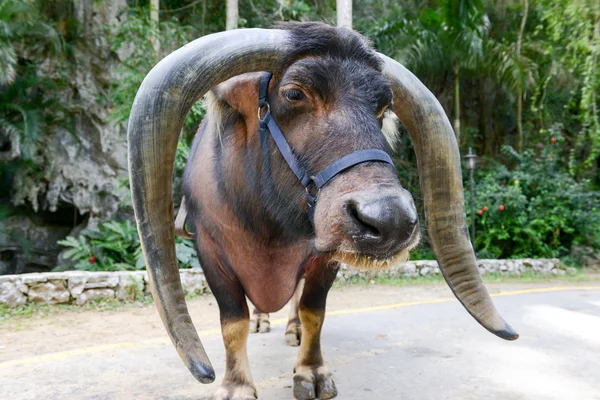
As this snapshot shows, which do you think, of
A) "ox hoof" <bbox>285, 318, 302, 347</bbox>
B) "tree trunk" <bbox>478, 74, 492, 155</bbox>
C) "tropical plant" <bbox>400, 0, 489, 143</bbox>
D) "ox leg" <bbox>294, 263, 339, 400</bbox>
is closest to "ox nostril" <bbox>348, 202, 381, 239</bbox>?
"ox leg" <bbox>294, 263, 339, 400</bbox>

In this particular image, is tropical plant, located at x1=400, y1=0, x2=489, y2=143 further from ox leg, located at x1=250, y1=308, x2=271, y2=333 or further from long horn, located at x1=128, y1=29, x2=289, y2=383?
long horn, located at x1=128, y1=29, x2=289, y2=383

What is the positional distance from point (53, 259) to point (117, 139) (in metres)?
3.89

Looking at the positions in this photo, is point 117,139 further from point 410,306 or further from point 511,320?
point 511,320

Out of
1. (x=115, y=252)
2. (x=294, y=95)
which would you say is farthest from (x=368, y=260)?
(x=115, y=252)

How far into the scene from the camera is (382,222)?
1704mm

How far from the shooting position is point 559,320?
5.16 metres

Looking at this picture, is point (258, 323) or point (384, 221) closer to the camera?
point (384, 221)

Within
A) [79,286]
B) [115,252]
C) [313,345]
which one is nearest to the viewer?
[313,345]

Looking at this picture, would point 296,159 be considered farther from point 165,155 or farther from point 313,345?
point 313,345

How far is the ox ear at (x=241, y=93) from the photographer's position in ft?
8.02

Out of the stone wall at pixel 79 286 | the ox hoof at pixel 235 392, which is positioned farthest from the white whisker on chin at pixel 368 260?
the stone wall at pixel 79 286

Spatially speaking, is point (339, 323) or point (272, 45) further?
point (339, 323)

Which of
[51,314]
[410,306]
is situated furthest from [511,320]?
[51,314]

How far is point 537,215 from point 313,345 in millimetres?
11571
